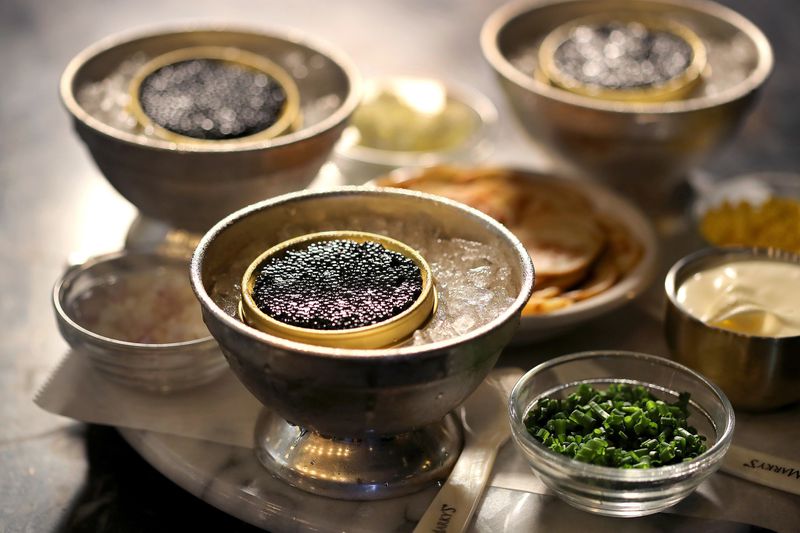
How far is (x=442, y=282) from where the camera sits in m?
1.38

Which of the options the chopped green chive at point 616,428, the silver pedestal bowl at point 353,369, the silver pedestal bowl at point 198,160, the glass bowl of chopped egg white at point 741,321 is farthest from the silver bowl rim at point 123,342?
the glass bowl of chopped egg white at point 741,321

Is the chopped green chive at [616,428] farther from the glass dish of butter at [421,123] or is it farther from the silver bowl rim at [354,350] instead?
the glass dish of butter at [421,123]

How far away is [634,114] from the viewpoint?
184cm

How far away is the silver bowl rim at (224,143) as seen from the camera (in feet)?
5.41

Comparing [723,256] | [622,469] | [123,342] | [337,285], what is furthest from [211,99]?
[622,469]

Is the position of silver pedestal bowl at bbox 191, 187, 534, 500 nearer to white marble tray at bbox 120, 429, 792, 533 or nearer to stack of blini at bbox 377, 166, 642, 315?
white marble tray at bbox 120, 429, 792, 533

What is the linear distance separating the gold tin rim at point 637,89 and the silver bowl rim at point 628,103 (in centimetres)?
1

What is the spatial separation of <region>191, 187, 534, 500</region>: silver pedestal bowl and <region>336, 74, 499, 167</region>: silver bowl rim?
0.48 meters

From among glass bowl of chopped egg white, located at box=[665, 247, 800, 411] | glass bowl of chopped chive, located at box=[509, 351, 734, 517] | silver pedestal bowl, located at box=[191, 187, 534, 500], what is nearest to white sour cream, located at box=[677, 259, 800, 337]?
glass bowl of chopped egg white, located at box=[665, 247, 800, 411]

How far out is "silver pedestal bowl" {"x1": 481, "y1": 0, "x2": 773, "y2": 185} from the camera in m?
1.86

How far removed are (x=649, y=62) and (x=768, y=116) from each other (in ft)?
2.08

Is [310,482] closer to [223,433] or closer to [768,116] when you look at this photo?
[223,433]

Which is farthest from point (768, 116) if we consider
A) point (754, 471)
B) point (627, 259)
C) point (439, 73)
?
point (754, 471)

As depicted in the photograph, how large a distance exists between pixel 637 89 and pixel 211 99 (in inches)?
31.7
